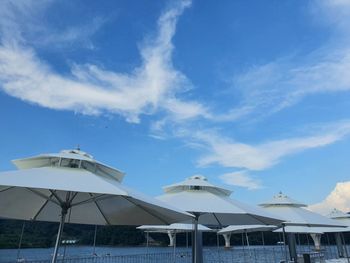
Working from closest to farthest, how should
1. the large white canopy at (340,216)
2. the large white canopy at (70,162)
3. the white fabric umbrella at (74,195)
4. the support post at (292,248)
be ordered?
1. the white fabric umbrella at (74,195)
2. the large white canopy at (70,162)
3. the support post at (292,248)
4. the large white canopy at (340,216)

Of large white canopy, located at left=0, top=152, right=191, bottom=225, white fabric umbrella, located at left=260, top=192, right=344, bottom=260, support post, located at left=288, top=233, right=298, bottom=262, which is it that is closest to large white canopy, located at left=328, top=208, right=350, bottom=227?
support post, located at left=288, top=233, right=298, bottom=262

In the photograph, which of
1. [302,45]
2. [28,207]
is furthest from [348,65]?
[28,207]

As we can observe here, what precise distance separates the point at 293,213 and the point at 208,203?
13.7 feet

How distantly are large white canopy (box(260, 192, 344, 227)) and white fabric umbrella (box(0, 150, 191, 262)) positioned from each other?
4.32 meters

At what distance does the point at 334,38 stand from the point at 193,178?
8.46 meters

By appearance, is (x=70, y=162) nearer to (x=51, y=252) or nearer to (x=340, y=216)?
(x=51, y=252)

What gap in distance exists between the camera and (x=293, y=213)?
957 centimetres

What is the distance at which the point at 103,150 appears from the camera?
2014 cm

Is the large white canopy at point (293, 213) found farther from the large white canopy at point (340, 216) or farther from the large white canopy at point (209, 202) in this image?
the large white canopy at point (340, 216)

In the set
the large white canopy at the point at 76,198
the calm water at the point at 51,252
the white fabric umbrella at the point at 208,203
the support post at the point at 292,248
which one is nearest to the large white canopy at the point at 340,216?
the support post at the point at 292,248

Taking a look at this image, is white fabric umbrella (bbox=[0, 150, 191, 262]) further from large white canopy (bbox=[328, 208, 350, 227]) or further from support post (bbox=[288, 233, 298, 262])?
large white canopy (bbox=[328, 208, 350, 227])

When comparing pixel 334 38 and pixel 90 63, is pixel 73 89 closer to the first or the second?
pixel 90 63

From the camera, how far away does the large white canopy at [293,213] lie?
8.95 metres

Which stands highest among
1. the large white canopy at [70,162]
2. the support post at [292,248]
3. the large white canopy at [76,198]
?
the large white canopy at [70,162]
